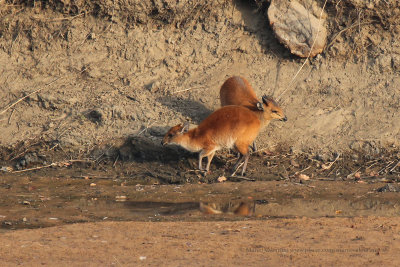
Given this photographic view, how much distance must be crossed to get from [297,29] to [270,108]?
6.40ft

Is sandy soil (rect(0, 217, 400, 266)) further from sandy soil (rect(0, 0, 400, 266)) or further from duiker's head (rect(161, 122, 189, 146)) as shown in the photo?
duiker's head (rect(161, 122, 189, 146))

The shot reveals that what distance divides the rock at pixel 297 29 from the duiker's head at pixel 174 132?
2733 millimetres

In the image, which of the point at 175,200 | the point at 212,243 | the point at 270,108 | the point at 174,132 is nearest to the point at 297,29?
the point at 270,108

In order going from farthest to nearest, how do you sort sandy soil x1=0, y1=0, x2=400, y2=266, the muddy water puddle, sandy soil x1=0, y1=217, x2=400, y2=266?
the muddy water puddle → sandy soil x1=0, y1=0, x2=400, y2=266 → sandy soil x1=0, y1=217, x2=400, y2=266

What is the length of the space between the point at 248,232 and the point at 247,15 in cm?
626

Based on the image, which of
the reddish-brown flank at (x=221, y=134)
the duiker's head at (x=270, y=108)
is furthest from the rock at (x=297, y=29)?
the reddish-brown flank at (x=221, y=134)

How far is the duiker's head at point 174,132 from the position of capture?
436 inches

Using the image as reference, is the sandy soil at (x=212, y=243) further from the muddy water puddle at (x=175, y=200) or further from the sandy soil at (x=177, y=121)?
the muddy water puddle at (x=175, y=200)

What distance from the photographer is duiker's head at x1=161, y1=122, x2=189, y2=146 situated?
436 inches

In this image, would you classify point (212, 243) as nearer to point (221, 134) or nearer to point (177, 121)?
point (221, 134)

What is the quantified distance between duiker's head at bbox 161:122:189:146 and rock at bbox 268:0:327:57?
2733 millimetres

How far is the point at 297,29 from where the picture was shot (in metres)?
12.6

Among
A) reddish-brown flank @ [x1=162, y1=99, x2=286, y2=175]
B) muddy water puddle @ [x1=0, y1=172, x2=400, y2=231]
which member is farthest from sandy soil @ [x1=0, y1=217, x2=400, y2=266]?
reddish-brown flank @ [x1=162, y1=99, x2=286, y2=175]

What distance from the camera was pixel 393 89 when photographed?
40.2ft
